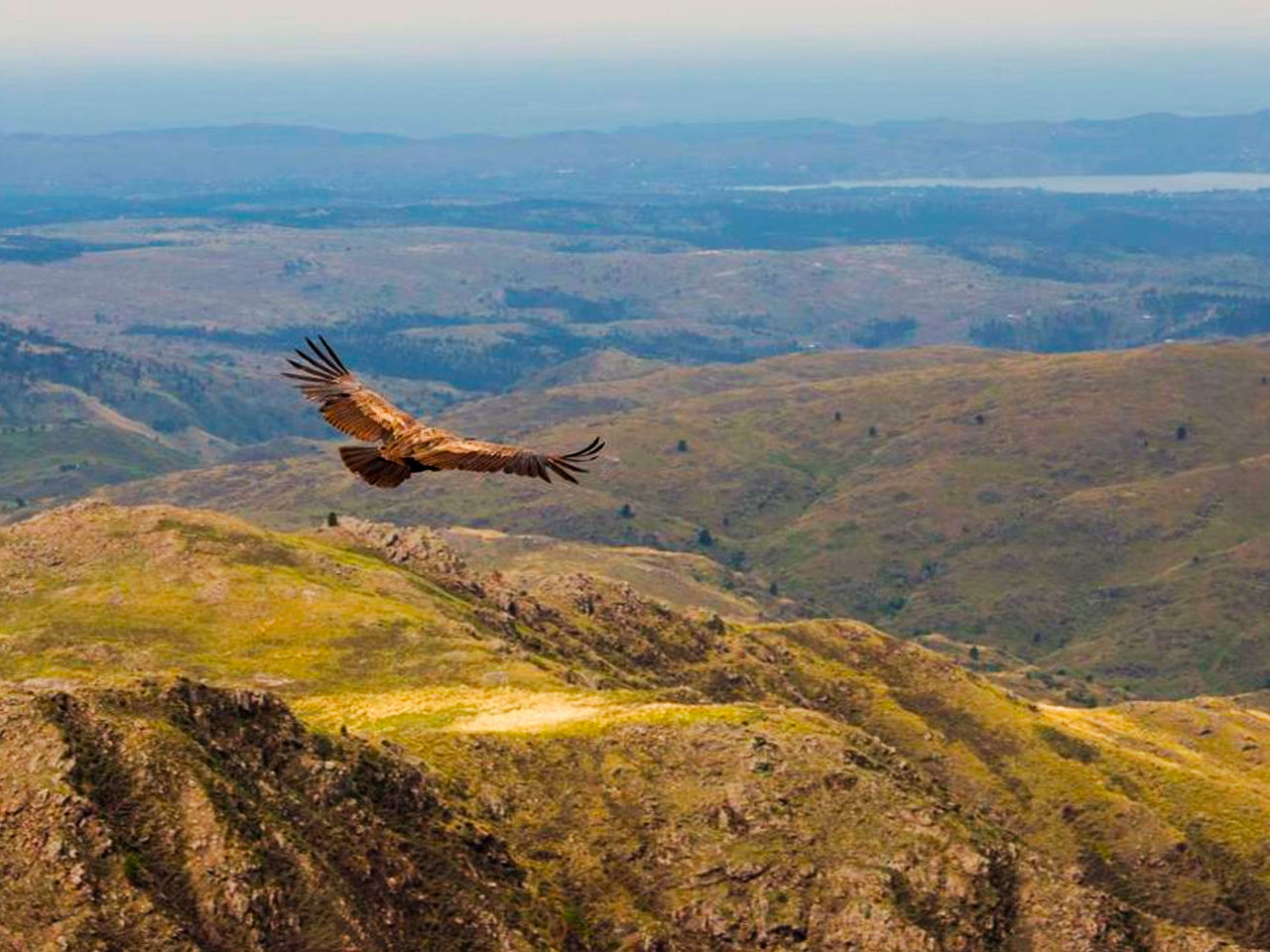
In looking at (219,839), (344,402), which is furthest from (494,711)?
(344,402)

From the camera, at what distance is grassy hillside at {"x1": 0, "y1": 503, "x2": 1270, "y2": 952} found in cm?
11800

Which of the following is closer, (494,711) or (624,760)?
(624,760)

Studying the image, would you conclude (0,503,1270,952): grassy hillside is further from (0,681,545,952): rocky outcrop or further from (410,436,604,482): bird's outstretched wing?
(410,436,604,482): bird's outstretched wing

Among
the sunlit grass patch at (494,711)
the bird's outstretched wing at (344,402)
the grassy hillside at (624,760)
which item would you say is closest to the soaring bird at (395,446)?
the bird's outstretched wing at (344,402)

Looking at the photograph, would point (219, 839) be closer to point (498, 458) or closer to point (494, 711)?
point (494, 711)

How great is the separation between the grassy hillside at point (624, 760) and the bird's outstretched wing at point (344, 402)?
43.6m

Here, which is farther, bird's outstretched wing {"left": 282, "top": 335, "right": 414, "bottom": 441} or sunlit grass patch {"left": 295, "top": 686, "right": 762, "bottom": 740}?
sunlit grass patch {"left": 295, "top": 686, "right": 762, "bottom": 740}

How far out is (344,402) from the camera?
5928 cm

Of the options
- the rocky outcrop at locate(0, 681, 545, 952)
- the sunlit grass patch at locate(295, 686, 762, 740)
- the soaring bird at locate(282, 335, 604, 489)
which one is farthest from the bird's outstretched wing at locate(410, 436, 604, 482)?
the sunlit grass patch at locate(295, 686, 762, 740)

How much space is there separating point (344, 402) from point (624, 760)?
7712 cm

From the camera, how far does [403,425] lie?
57.1 metres

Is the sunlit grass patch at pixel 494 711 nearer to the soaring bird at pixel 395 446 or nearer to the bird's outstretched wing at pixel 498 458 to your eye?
the soaring bird at pixel 395 446

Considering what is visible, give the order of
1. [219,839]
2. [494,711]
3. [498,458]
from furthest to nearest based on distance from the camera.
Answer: [494,711] < [219,839] < [498,458]

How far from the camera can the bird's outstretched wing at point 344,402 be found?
189 ft
